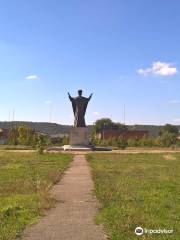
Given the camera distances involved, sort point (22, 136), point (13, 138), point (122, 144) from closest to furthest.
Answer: point (122, 144) → point (13, 138) → point (22, 136)

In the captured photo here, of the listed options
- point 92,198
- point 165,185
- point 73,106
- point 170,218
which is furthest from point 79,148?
→ point 170,218

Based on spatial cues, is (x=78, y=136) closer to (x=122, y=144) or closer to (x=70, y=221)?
(x=122, y=144)

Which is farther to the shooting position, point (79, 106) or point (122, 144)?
point (122, 144)

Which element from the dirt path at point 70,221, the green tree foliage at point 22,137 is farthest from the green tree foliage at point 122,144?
the dirt path at point 70,221

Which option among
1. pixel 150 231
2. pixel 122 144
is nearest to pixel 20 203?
pixel 150 231

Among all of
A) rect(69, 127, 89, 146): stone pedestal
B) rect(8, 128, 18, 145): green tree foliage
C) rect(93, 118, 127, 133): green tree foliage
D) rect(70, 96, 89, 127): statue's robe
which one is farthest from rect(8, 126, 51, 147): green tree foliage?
rect(93, 118, 127, 133): green tree foliage

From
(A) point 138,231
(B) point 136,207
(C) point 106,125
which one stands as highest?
(C) point 106,125

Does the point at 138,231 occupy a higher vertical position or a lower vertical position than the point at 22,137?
lower

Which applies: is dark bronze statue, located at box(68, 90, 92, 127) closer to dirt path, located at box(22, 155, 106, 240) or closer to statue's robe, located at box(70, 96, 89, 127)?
statue's robe, located at box(70, 96, 89, 127)

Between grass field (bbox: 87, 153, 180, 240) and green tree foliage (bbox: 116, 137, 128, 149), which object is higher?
green tree foliage (bbox: 116, 137, 128, 149)

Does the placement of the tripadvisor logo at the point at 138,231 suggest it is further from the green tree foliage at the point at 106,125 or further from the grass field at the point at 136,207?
the green tree foliage at the point at 106,125

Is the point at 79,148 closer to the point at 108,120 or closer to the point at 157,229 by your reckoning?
the point at 157,229

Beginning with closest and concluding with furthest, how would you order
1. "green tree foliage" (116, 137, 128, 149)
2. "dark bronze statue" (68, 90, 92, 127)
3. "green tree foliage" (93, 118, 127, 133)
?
"dark bronze statue" (68, 90, 92, 127), "green tree foliage" (116, 137, 128, 149), "green tree foliage" (93, 118, 127, 133)

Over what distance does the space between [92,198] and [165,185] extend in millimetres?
Answer: 4142
